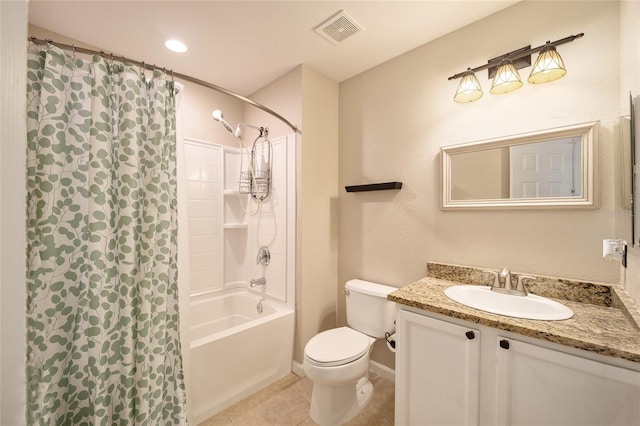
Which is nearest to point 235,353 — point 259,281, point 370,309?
point 259,281

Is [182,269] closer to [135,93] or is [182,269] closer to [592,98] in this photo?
[135,93]

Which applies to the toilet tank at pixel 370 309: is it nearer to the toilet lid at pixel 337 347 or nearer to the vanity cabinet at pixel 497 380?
the toilet lid at pixel 337 347

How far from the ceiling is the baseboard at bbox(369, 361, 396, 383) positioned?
2.46 metres

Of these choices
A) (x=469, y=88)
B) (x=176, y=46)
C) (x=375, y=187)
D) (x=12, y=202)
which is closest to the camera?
(x=12, y=202)

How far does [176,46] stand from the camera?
6.29ft

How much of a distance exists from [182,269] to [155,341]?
36 centimetres

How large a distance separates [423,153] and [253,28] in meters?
1.44

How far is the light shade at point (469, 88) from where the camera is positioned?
5.13 ft

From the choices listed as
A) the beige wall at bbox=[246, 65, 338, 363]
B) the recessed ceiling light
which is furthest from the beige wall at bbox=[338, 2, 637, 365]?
the recessed ceiling light

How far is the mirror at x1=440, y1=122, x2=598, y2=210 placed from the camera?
1293 mm

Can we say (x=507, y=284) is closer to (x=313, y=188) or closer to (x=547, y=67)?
(x=547, y=67)

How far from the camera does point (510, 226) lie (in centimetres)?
151

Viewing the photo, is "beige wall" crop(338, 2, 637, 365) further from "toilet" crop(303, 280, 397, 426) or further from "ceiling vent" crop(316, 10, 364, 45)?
"ceiling vent" crop(316, 10, 364, 45)

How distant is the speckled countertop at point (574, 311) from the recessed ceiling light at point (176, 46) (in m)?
2.24
